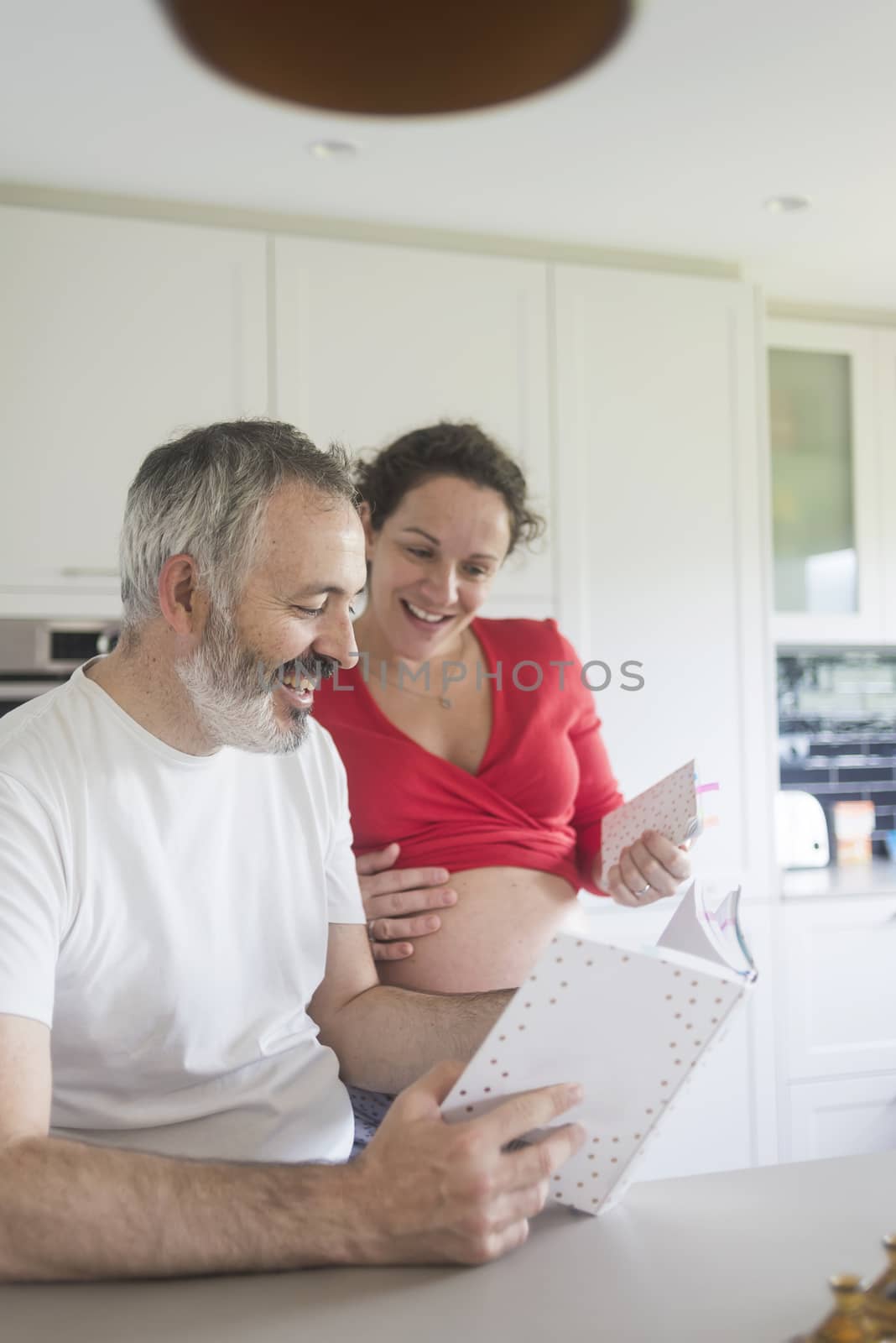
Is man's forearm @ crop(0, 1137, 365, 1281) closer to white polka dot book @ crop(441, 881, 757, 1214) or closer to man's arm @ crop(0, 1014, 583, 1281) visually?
man's arm @ crop(0, 1014, 583, 1281)

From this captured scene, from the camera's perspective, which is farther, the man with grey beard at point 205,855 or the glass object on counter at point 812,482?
the glass object on counter at point 812,482

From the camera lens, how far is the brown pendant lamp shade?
0.80 m

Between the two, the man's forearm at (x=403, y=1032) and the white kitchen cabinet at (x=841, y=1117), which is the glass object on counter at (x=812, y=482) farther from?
the man's forearm at (x=403, y=1032)

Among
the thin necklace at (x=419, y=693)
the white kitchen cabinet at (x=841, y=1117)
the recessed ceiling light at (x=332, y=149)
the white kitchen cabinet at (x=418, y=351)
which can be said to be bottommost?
the white kitchen cabinet at (x=841, y=1117)

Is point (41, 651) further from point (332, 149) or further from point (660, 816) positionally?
point (660, 816)

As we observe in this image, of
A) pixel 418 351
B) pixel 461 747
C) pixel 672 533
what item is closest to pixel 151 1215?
pixel 461 747

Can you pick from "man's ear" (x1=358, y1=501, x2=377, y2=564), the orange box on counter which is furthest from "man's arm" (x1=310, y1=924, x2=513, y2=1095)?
the orange box on counter

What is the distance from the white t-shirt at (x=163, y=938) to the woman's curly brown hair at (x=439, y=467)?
2.08 feet

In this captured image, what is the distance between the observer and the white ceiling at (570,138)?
203 centimetres

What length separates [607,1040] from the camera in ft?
2.83

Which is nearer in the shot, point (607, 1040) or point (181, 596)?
point (607, 1040)

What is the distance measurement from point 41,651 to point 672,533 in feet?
4.87

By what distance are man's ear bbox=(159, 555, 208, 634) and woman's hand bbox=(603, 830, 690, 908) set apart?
674 millimetres

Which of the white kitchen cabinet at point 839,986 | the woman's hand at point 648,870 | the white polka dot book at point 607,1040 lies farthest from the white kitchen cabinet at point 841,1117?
the white polka dot book at point 607,1040
